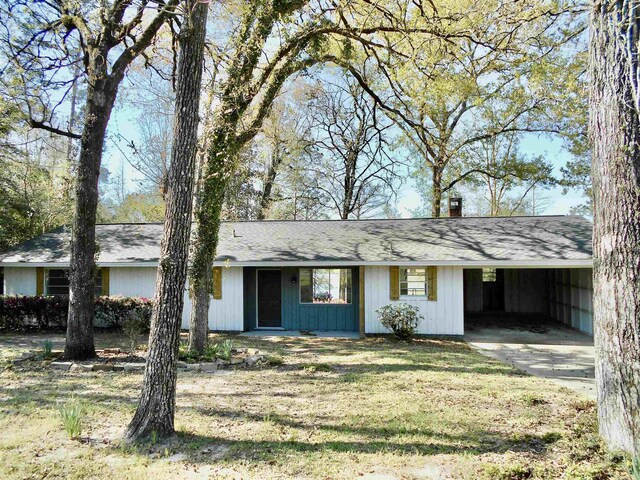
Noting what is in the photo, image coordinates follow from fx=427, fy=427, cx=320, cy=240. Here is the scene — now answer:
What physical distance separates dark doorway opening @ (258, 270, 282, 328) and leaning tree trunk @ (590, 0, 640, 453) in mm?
10586

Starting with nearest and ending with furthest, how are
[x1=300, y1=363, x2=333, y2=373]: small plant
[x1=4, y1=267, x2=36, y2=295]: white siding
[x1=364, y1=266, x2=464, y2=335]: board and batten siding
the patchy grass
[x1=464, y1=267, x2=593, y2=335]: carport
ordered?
the patchy grass, [x1=300, y1=363, x2=333, y2=373]: small plant, [x1=364, y1=266, x2=464, y2=335]: board and batten siding, [x1=4, y1=267, x2=36, y2=295]: white siding, [x1=464, y1=267, x2=593, y2=335]: carport

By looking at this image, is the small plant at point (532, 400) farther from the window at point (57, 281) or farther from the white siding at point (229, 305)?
the window at point (57, 281)

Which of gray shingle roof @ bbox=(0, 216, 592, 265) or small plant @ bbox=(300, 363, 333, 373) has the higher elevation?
gray shingle roof @ bbox=(0, 216, 592, 265)

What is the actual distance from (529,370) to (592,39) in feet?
20.3

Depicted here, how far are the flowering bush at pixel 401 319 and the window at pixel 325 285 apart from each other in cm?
186

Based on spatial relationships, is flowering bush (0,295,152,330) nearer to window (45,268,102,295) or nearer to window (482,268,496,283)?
window (45,268,102,295)

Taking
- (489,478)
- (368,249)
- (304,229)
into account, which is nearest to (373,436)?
(489,478)

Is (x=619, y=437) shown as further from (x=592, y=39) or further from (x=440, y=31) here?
(x=440, y=31)

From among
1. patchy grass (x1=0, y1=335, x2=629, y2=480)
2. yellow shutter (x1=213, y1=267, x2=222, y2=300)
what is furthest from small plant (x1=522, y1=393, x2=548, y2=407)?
yellow shutter (x1=213, y1=267, x2=222, y2=300)

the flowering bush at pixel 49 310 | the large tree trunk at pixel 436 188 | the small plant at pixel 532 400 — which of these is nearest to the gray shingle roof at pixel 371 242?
the flowering bush at pixel 49 310

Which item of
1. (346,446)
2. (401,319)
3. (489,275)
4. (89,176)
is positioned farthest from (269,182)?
(346,446)

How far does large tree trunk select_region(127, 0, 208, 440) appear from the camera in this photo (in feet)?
14.8

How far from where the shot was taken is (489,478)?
12.3 feet

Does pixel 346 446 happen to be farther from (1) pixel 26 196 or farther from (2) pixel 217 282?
(1) pixel 26 196
